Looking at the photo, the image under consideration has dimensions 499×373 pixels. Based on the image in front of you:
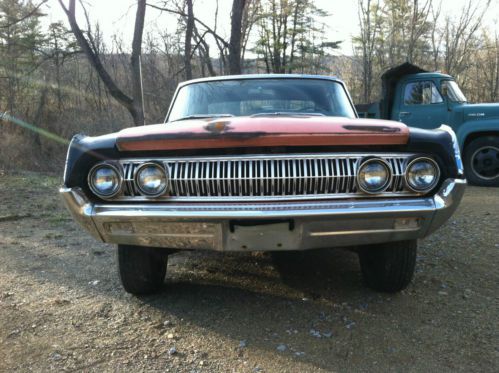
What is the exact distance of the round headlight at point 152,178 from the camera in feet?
7.55

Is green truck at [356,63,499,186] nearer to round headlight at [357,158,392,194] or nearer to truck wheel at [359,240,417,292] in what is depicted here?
truck wheel at [359,240,417,292]

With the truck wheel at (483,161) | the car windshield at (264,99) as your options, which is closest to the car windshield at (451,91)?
the truck wheel at (483,161)

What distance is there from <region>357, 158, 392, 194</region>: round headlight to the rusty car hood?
114 mm

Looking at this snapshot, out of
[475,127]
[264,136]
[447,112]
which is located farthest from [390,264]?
[447,112]

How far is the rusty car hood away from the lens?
2.19 meters

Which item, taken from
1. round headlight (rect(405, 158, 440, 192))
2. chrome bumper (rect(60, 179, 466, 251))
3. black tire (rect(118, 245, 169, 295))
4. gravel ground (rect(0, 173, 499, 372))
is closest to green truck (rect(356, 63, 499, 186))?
gravel ground (rect(0, 173, 499, 372))

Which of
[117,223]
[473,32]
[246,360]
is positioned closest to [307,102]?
[117,223]

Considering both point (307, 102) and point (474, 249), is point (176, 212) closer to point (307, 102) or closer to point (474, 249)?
point (307, 102)

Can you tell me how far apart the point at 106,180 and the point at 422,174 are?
1784mm

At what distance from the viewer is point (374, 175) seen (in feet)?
7.45

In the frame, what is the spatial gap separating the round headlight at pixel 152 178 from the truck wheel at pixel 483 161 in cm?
772

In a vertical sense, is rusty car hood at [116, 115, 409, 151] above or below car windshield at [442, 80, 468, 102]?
below

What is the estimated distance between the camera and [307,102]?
3602mm

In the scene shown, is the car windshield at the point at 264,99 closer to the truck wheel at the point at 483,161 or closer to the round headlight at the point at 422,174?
the round headlight at the point at 422,174
